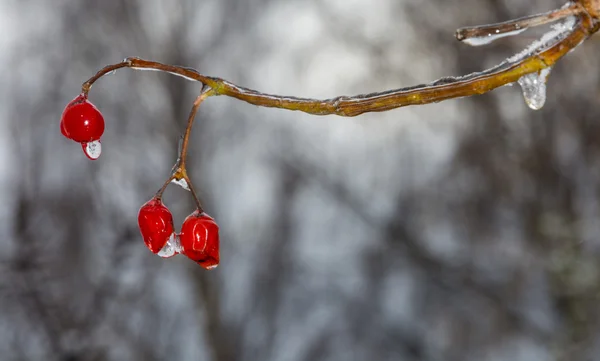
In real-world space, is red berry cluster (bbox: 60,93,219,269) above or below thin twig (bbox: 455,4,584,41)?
below

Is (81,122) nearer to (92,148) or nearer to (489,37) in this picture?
(92,148)

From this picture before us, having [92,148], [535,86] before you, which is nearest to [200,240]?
[92,148]

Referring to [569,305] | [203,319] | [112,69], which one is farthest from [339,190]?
[112,69]

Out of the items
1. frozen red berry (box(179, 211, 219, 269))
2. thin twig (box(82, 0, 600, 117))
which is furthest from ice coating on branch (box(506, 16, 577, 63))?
frozen red berry (box(179, 211, 219, 269))

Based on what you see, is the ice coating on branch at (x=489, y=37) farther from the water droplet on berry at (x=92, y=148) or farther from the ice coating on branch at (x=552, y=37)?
the water droplet on berry at (x=92, y=148)

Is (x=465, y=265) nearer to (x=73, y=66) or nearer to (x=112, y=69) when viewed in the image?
(x=73, y=66)

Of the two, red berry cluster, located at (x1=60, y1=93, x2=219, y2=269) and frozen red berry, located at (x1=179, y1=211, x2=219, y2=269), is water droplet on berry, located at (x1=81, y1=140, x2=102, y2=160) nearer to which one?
red berry cluster, located at (x1=60, y1=93, x2=219, y2=269)
